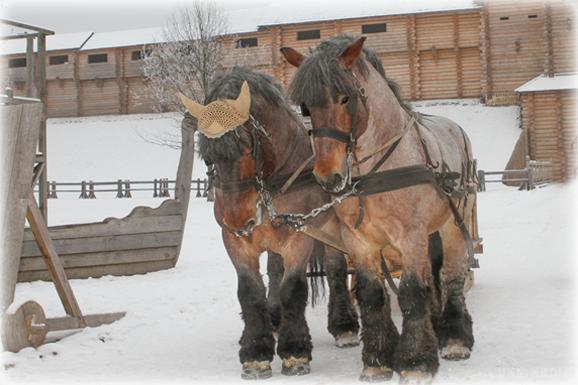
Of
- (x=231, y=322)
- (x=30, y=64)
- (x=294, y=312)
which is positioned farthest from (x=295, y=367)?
(x=30, y=64)

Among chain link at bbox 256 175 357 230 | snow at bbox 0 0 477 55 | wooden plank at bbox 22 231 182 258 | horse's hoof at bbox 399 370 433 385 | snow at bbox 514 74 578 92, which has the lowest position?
horse's hoof at bbox 399 370 433 385

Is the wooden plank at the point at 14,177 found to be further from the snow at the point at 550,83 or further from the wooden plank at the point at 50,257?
the snow at the point at 550,83

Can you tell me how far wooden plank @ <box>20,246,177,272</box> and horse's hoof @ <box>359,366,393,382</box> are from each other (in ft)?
20.7

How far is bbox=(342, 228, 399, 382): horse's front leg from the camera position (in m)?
4.68

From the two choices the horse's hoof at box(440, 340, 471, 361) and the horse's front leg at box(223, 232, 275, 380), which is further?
the horse's hoof at box(440, 340, 471, 361)

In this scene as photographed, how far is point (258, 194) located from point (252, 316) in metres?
1.01

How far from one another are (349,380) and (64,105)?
47.7 m

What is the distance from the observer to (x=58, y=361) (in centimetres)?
558

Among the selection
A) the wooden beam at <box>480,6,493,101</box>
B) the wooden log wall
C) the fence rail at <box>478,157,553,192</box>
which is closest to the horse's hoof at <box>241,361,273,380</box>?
the fence rail at <box>478,157,553,192</box>

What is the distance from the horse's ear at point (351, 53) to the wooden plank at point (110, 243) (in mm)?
6546

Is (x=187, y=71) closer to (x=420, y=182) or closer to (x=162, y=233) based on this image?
(x=162, y=233)

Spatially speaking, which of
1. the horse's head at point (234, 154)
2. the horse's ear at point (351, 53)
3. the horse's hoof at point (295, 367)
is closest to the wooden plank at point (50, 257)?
the horse's head at point (234, 154)

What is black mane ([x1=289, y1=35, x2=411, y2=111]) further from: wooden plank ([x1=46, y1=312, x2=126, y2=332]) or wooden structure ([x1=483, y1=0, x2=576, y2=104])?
wooden structure ([x1=483, y1=0, x2=576, y2=104])

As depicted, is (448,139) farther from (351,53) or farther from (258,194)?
(258,194)
